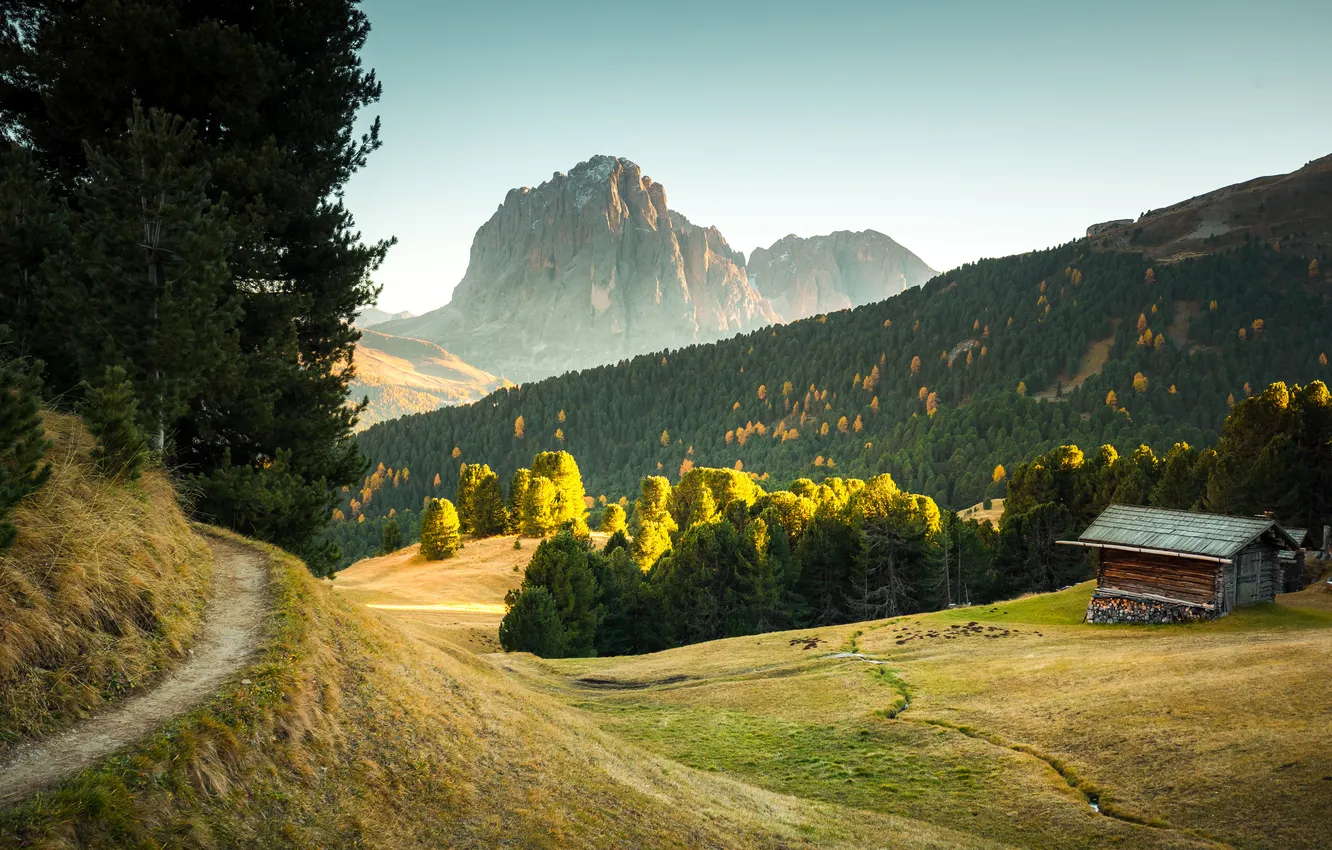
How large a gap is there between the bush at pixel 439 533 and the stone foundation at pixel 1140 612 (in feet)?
243

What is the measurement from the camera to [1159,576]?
40.4m

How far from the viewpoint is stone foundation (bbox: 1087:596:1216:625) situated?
38.7m

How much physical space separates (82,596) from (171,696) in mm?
2105

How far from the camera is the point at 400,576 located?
85.4m

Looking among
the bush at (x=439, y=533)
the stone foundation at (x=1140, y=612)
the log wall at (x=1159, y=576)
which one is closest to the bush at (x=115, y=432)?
the stone foundation at (x=1140, y=612)

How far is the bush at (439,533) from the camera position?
306 ft

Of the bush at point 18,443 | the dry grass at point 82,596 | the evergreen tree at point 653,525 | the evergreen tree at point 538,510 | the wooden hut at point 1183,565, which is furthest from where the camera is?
the evergreen tree at point 538,510

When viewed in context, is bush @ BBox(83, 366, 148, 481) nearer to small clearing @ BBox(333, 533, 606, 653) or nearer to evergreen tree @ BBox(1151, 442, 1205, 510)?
small clearing @ BBox(333, 533, 606, 653)

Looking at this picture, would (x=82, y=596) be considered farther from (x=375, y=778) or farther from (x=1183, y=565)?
(x=1183, y=565)

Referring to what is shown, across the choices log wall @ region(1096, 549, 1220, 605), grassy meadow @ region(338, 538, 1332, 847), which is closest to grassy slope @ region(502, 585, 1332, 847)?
grassy meadow @ region(338, 538, 1332, 847)

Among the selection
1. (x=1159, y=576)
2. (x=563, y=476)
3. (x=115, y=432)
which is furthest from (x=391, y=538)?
(x=115, y=432)

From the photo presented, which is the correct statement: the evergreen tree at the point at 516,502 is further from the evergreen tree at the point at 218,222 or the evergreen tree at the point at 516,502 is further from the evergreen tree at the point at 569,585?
the evergreen tree at the point at 218,222

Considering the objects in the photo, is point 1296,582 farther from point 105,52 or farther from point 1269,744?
point 105,52

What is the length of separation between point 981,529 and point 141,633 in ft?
278
